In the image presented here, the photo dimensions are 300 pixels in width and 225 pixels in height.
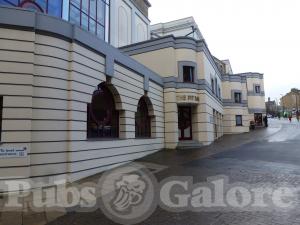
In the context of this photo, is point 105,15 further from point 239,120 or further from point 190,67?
point 239,120

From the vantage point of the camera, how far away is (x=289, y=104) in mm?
120500

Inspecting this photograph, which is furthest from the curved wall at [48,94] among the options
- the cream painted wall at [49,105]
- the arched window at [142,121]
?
the arched window at [142,121]

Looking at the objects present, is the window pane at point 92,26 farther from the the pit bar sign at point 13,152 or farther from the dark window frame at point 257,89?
the dark window frame at point 257,89

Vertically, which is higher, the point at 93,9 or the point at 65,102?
the point at 93,9

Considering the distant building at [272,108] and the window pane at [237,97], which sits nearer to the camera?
the window pane at [237,97]

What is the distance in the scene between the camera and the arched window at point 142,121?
16812 mm

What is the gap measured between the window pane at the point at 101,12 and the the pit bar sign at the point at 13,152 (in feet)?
42.3

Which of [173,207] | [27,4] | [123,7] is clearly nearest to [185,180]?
[173,207]

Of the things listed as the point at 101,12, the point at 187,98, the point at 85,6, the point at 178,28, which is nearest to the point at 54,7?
the point at 85,6

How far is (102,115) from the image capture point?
42.4ft

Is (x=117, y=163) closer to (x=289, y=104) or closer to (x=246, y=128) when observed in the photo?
(x=246, y=128)

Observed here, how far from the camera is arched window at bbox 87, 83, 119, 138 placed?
12062 mm

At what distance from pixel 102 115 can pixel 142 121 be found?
4.82 m

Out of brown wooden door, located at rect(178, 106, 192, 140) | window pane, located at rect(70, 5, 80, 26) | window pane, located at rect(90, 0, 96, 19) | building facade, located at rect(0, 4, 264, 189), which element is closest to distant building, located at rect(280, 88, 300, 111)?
brown wooden door, located at rect(178, 106, 192, 140)
